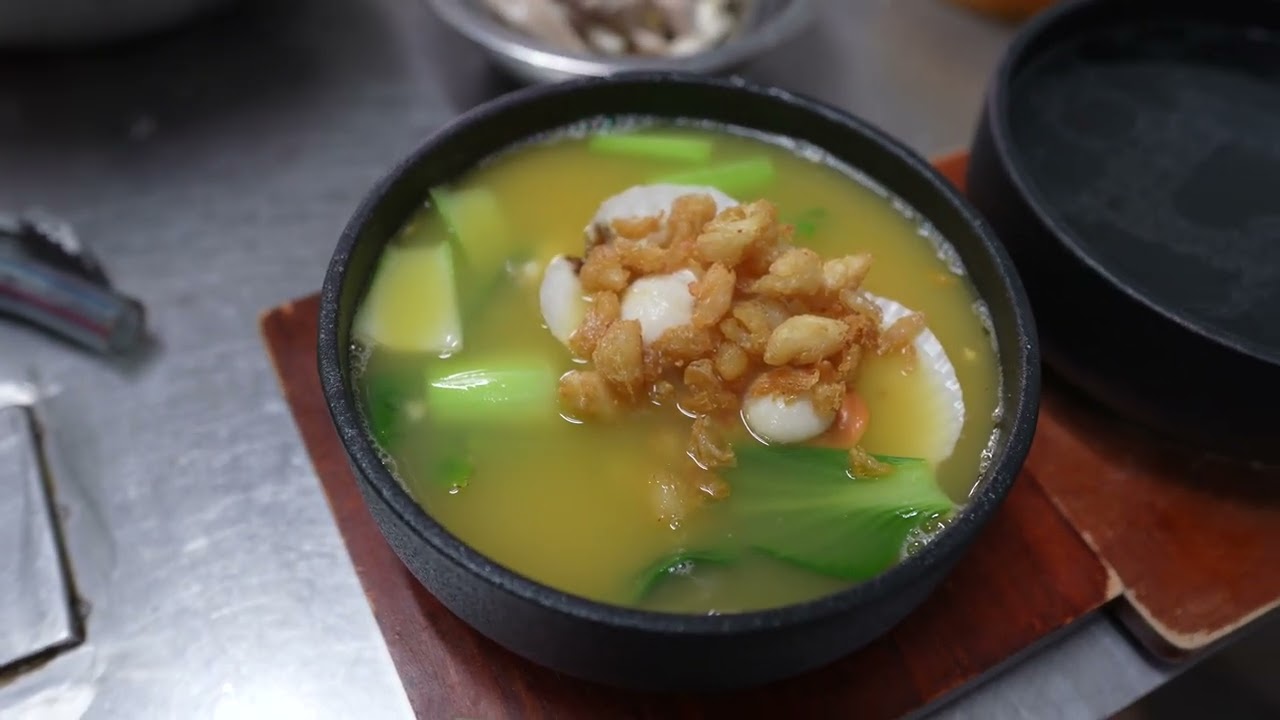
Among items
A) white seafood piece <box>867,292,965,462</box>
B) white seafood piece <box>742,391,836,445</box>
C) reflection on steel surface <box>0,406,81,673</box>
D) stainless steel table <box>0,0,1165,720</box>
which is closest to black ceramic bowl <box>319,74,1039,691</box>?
white seafood piece <box>867,292,965,462</box>

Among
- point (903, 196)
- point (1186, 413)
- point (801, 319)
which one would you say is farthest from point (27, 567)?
point (1186, 413)

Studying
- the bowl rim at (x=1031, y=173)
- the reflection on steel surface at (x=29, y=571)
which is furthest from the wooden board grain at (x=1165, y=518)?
the reflection on steel surface at (x=29, y=571)

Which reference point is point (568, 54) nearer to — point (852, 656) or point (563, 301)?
point (563, 301)

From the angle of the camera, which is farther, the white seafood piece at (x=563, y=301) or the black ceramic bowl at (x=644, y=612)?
the white seafood piece at (x=563, y=301)

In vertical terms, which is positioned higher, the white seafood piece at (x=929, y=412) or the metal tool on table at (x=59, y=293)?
the white seafood piece at (x=929, y=412)

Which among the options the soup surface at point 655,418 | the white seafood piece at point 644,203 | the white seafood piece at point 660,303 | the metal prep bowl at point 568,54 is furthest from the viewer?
the metal prep bowl at point 568,54

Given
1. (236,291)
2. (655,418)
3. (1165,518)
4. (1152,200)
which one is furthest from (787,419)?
(236,291)

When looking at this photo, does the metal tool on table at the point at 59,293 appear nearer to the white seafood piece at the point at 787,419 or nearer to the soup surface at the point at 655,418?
the soup surface at the point at 655,418

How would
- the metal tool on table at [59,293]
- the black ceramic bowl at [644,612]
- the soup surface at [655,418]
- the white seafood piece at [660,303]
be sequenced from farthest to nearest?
the metal tool on table at [59,293]
the white seafood piece at [660,303]
the soup surface at [655,418]
the black ceramic bowl at [644,612]
